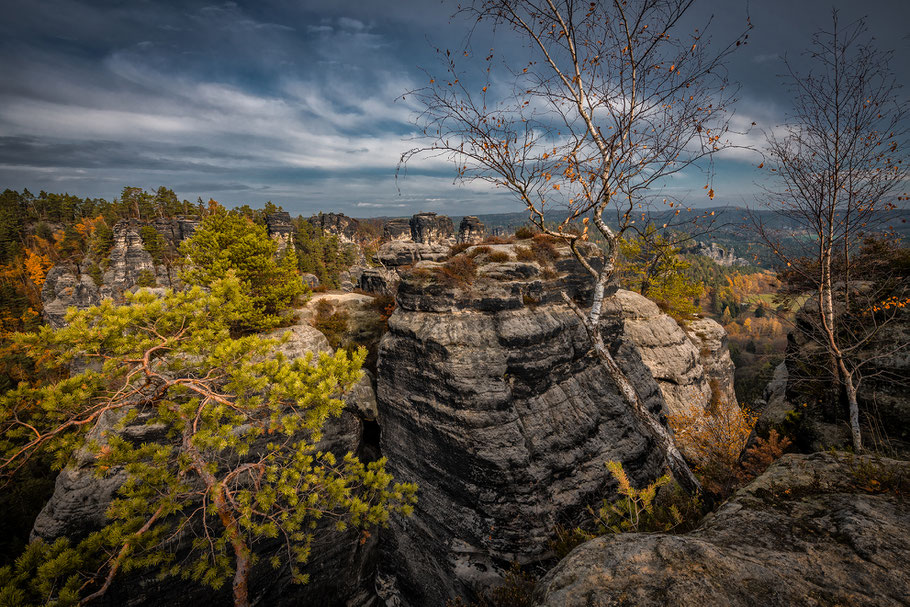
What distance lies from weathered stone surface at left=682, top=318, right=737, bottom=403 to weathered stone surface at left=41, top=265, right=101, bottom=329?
9069 cm

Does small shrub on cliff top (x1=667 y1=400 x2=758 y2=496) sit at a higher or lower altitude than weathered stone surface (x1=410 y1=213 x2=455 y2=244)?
lower

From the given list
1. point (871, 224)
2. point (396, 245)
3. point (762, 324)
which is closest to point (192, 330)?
point (871, 224)

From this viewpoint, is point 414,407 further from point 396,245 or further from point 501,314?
point 396,245

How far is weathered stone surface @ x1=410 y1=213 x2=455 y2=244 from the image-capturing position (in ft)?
338

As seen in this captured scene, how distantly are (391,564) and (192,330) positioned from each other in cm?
1372

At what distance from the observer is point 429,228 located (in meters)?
103

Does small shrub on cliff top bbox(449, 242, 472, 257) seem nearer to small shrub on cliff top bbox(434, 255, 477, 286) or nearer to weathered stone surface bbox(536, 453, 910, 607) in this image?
small shrub on cliff top bbox(434, 255, 477, 286)

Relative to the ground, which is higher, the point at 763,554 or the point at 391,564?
the point at 763,554

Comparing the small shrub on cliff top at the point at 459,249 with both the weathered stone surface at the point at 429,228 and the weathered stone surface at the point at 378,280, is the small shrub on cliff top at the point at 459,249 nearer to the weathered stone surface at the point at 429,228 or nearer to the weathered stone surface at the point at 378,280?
the weathered stone surface at the point at 378,280

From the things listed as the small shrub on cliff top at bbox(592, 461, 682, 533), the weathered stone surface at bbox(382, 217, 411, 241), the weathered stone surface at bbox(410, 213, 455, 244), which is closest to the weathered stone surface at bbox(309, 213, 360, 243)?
the weathered stone surface at bbox(382, 217, 411, 241)

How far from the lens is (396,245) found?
44469mm

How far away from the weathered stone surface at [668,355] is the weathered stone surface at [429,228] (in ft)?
270

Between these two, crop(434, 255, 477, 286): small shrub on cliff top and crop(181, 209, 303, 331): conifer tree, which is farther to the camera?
crop(181, 209, 303, 331): conifer tree

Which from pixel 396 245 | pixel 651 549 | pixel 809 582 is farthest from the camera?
pixel 396 245
